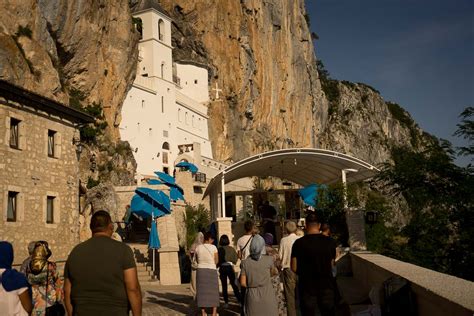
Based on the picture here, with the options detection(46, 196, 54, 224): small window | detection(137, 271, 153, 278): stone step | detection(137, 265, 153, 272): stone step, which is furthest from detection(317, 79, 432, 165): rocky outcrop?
detection(46, 196, 54, 224): small window

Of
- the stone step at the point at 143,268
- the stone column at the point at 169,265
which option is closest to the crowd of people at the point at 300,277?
the stone column at the point at 169,265

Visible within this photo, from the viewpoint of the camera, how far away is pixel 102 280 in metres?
4.25

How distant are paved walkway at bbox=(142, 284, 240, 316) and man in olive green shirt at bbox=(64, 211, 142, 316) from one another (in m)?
4.34

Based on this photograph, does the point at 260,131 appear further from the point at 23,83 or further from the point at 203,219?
the point at 23,83

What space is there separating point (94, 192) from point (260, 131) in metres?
37.4

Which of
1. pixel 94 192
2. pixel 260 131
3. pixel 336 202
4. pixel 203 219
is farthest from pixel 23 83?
pixel 260 131

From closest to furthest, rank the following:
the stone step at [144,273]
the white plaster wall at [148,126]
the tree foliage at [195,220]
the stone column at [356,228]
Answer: the stone column at [356,228]
the stone step at [144,273]
the tree foliage at [195,220]
the white plaster wall at [148,126]

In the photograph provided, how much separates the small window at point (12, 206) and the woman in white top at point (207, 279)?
990 centimetres

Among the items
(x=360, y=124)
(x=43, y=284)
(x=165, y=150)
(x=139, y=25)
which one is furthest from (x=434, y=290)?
(x=360, y=124)

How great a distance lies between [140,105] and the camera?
43062 millimetres

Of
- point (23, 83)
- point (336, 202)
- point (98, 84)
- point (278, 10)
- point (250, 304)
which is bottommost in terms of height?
point (250, 304)

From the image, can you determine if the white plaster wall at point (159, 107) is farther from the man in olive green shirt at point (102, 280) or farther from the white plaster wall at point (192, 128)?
the man in olive green shirt at point (102, 280)

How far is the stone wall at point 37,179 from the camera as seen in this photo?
15961 millimetres

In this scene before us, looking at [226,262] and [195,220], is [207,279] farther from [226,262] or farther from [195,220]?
[195,220]
